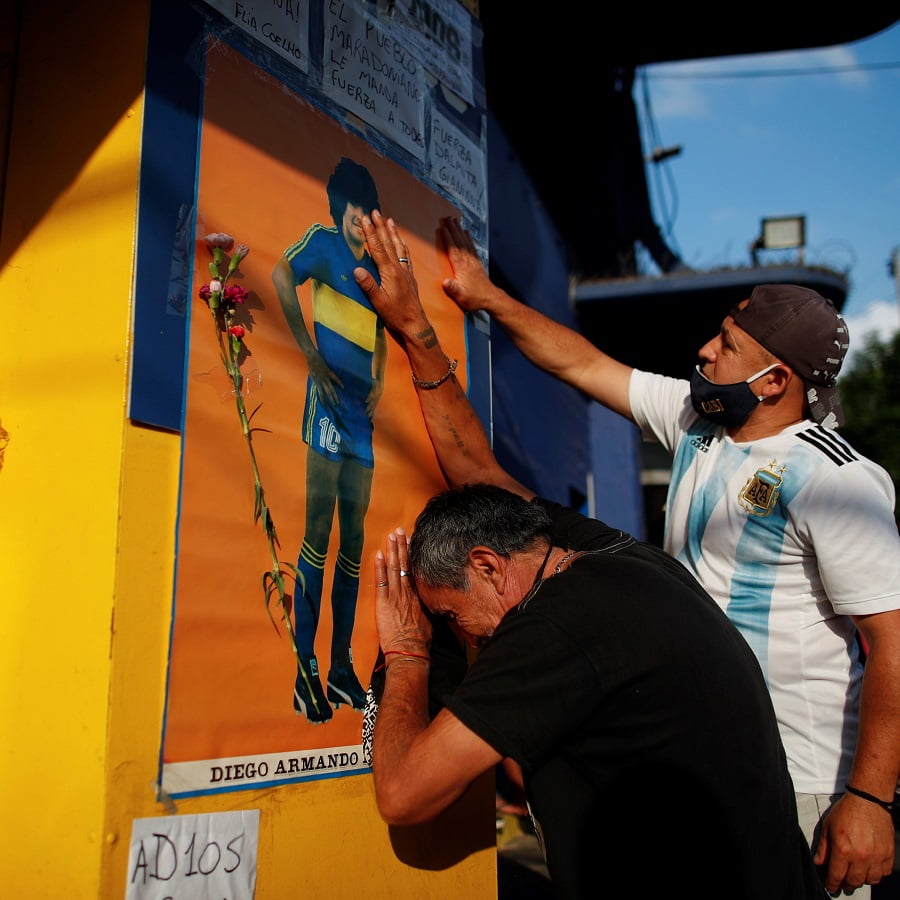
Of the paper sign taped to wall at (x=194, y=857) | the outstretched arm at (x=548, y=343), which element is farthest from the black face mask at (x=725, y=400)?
the paper sign taped to wall at (x=194, y=857)

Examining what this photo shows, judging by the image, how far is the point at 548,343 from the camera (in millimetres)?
3047

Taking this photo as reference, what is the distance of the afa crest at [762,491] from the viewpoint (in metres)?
2.50

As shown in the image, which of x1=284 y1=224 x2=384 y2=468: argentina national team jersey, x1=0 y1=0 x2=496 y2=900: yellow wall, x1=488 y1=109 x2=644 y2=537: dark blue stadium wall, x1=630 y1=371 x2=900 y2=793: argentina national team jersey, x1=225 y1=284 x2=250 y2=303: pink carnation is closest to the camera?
x1=0 y1=0 x2=496 y2=900: yellow wall

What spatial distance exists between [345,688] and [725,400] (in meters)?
1.28

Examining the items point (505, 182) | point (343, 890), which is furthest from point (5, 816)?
point (505, 182)

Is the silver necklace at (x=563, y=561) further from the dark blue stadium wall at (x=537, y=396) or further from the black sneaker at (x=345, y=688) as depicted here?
the dark blue stadium wall at (x=537, y=396)

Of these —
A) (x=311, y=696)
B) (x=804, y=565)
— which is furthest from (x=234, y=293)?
(x=804, y=565)

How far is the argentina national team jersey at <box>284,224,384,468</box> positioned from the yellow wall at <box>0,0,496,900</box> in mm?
471

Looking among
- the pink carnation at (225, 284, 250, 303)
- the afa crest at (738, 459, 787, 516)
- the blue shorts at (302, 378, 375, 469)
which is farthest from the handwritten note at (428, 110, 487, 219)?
the afa crest at (738, 459, 787, 516)

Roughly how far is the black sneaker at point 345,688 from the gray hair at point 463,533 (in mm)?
266

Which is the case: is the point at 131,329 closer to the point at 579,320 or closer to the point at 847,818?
the point at 847,818

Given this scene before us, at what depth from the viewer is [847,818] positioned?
2211 millimetres

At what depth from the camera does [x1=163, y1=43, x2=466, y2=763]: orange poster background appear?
185 centimetres

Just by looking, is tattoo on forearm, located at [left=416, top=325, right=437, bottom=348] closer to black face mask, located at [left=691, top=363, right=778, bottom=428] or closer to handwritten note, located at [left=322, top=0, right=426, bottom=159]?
handwritten note, located at [left=322, top=0, right=426, bottom=159]
